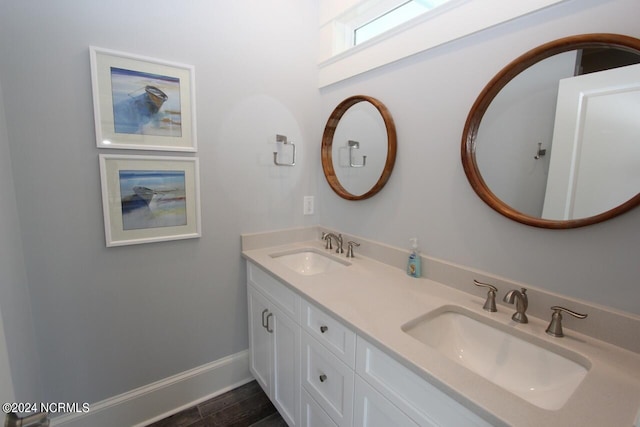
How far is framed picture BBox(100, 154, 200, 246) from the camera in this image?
1353 millimetres

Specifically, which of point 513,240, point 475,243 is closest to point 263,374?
point 475,243

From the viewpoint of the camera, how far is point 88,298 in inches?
54.1

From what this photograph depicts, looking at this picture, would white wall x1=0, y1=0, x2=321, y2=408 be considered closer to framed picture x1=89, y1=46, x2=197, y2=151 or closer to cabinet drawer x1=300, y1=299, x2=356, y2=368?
framed picture x1=89, y1=46, x2=197, y2=151

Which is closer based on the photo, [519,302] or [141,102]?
[519,302]

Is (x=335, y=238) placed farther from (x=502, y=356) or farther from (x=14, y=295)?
(x=14, y=295)

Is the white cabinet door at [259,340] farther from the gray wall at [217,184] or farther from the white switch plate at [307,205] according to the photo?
the white switch plate at [307,205]

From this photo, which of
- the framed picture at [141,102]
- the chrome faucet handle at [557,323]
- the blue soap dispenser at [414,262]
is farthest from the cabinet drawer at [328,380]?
the framed picture at [141,102]

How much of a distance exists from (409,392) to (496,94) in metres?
1.12

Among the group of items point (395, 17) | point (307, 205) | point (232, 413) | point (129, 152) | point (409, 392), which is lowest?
point (232, 413)

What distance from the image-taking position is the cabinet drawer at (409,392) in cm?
70

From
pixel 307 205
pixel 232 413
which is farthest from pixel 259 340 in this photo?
pixel 307 205

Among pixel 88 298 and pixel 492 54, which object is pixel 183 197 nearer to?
pixel 88 298

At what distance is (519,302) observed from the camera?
98 cm

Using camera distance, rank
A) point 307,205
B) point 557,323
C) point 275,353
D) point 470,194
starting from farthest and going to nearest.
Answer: point 307,205 < point 275,353 < point 470,194 < point 557,323
